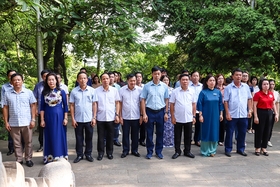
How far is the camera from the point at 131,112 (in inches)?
216

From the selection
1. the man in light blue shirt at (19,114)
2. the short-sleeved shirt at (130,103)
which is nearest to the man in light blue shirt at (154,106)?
the short-sleeved shirt at (130,103)

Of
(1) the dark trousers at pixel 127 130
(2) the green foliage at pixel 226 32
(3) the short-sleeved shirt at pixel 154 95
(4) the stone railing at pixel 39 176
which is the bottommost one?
(1) the dark trousers at pixel 127 130

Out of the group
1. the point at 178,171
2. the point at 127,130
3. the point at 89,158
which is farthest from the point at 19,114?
the point at 178,171

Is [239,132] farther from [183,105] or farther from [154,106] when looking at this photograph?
[154,106]

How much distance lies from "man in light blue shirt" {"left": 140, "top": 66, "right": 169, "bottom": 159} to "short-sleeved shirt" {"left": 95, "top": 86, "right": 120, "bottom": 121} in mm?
561

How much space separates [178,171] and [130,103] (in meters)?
1.56

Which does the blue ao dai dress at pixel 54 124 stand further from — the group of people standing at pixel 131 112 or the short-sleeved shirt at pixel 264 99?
the short-sleeved shirt at pixel 264 99

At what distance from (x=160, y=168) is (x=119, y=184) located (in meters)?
0.95

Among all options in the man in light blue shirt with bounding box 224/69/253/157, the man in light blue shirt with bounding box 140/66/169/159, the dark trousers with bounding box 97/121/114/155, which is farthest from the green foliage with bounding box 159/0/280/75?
the dark trousers with bounding box 97/121/114/155

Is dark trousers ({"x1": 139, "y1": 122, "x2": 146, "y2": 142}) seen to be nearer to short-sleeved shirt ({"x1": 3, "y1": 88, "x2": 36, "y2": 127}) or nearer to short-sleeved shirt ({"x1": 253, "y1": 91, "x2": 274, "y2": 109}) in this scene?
short-sleeved shirt ({"x1": 253, "y1": 91, "x2": 274, "y2": 109})

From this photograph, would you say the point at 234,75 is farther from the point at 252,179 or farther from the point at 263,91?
the point at 252,179

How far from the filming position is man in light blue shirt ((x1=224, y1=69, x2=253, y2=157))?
5.59m

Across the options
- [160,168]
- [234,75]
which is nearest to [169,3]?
[234,75]

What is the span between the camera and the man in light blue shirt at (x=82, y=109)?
17.0 feet
